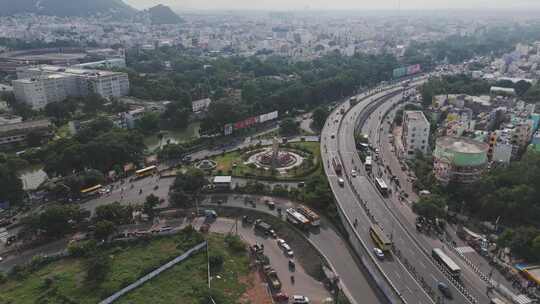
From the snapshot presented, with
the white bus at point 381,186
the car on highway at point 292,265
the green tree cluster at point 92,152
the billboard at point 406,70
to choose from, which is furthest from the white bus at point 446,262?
the billboard at point 406,70

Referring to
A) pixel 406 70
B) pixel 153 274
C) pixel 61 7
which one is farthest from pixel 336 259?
pixel 61 7

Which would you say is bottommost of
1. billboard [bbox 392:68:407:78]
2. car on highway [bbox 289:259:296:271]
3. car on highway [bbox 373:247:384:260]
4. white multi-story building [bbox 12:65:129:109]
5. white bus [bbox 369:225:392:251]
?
car on highway [bbox 289:259:296:271]

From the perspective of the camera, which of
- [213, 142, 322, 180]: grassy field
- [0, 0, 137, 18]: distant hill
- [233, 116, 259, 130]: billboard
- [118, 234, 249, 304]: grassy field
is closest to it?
[118, 234, 249, 304]: grassy field

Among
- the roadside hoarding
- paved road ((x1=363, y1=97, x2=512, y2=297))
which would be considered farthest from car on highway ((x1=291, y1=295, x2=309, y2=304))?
the roadside hoarding

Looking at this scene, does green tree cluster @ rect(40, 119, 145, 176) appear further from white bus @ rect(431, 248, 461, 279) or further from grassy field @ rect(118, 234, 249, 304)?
white bus @ rect(431, 248, 461, 279)

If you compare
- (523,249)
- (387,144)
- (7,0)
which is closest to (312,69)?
(387,144)

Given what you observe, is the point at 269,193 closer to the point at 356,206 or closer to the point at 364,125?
the point at 356,206
